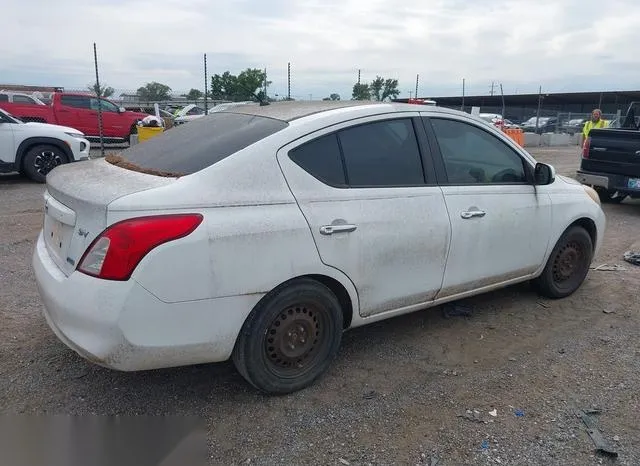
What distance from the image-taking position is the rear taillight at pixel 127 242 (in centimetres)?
251

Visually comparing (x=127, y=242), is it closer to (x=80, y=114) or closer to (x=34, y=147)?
(x=34, y=147)

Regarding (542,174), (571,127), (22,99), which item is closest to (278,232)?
(542,174)

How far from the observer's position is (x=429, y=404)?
122 inches

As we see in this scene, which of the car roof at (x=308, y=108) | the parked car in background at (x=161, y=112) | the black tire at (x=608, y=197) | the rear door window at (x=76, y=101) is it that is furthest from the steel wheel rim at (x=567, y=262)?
the parked car in background at (x=161, y=112)

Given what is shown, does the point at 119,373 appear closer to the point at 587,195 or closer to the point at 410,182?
the point at 410,182

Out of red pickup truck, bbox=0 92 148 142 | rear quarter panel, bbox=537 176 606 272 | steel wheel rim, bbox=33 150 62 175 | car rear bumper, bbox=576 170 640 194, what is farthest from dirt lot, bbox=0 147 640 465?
red pickup truck, bbox=0 92 148 142

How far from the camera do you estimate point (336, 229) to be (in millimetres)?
3068

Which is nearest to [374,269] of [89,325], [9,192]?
[89,325]

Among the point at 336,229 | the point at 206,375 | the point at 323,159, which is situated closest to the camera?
the point at 336,229

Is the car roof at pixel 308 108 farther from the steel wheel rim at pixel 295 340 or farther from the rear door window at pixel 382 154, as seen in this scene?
the steel wheel rim at pixel 295 340

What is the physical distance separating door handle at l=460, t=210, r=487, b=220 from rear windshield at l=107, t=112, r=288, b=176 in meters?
1.40

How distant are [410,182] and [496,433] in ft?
5.18

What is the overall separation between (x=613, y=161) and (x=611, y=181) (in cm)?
33

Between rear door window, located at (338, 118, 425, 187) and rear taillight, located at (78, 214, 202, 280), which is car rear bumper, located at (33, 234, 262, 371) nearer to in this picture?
rear taillight, located at (78, 214, 202, 280)
